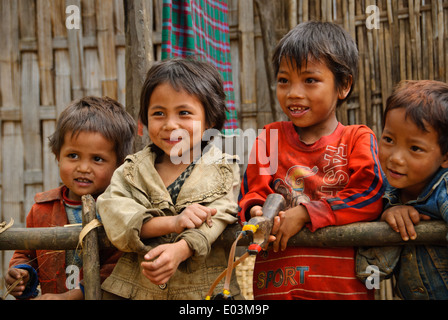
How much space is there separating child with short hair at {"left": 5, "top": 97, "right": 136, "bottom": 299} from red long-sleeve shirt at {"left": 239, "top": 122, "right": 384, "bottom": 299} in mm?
712

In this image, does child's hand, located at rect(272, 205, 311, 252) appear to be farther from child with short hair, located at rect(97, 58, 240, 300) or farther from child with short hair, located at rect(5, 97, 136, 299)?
child with short hair, located at rect(5, 97, 136, 299)

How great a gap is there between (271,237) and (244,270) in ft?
7.36

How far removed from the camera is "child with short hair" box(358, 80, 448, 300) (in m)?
1.79

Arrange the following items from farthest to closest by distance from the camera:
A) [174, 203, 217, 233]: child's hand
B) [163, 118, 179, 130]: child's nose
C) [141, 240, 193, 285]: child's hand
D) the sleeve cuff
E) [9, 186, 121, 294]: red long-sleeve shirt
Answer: the sleeve cuff → [9, 186, 121, 294]: red long-sleeve shirt → [163, 118, 179, 130]: child's nose → [174, 203, 217, 233]: child's hand → [141, 240, 193, 285]: child's hand

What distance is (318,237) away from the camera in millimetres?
1820

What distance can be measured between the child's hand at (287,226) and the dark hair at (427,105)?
510 millimetres

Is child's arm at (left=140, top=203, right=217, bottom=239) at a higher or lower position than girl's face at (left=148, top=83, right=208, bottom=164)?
lower

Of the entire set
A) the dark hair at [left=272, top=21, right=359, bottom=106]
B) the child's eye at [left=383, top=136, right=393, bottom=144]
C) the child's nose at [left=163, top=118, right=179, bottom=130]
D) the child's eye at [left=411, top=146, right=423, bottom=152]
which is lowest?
the child's eye at [left=411, top=146, right=423, bottom=152]

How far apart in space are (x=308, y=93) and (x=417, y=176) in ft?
1.82

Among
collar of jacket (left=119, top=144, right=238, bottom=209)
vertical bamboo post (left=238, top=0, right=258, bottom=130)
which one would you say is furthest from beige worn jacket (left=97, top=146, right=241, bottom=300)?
vertical bamboo post (left=238, top=0, right=258, bottom=130)

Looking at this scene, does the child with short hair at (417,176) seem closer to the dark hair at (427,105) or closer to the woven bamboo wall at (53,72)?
the dark hair at (427,105)

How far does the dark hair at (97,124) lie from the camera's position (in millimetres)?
2430

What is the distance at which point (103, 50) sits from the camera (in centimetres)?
455
